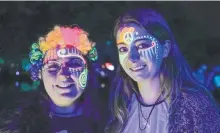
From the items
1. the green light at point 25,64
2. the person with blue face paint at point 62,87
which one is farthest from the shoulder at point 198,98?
the green light at point 25,64

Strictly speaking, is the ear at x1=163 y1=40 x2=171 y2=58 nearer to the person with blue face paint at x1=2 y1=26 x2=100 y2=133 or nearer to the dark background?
the dark background

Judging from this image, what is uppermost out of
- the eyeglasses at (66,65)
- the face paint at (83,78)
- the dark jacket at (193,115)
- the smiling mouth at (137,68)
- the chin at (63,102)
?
the eyeglasses at (66,65)

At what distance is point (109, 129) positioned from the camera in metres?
3.15

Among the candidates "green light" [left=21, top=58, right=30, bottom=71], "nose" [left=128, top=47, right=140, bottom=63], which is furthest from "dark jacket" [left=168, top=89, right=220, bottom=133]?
"green light" [left=21, top=58, right=30, bottom=71]

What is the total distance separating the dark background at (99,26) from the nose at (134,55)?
0.40 ft

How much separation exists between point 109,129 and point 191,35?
0.93 metres

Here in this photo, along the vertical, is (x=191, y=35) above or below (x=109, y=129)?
above

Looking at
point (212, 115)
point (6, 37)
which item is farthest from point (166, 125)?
point (6, 37)

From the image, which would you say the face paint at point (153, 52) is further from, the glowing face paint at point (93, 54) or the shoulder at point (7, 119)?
the shoulder at point (7, 119)

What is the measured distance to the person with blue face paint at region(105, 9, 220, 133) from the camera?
10.2 ft

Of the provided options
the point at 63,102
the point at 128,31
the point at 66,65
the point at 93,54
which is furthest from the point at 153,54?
the point at 63,102

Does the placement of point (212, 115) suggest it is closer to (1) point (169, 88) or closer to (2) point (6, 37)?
(1) point (169, 88)

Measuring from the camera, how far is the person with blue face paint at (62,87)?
316 cm

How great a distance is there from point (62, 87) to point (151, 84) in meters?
0.66
